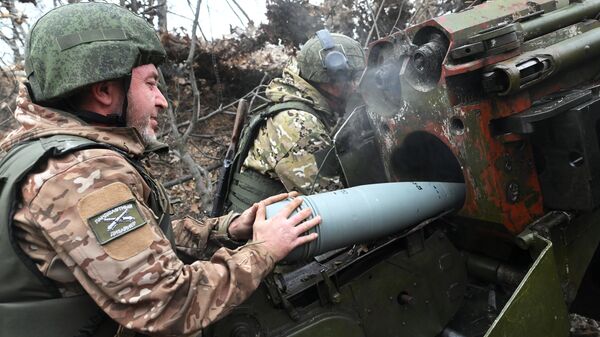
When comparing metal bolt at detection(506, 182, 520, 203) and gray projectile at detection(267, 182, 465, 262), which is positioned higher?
gray projectile at detection(267, 182, 465, 262)

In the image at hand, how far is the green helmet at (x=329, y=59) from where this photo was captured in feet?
12.2

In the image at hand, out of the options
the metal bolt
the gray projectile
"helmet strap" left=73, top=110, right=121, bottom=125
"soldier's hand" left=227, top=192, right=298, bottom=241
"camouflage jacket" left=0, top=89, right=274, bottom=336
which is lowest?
the metal bolt

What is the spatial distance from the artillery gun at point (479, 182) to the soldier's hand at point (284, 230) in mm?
437

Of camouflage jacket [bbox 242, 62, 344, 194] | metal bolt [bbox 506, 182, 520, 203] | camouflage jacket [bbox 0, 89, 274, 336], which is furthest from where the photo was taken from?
camouflage jacket [bbox 242, 62, 344, 194]

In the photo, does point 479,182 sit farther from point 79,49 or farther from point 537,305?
point 79,49

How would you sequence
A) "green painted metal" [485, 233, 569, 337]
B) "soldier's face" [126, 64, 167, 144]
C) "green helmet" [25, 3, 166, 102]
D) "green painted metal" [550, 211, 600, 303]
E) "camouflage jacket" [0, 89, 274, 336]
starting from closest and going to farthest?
"camouflage jacket" [0, 89, 274, 336], "green helmet" [25, 3, 166, 102], "soldier's face" [126, 64, 167, 144], "green painted metal" [485, 233, 569, 337], "green painted metal" [550, 211, 600, 303]

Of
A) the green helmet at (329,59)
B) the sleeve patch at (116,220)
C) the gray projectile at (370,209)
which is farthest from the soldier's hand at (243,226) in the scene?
the green helmet at (329,59)

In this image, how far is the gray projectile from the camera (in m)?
2.07

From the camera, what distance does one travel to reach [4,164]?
1735 mm

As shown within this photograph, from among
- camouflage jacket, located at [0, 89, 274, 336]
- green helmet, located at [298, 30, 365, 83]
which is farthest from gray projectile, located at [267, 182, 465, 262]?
green helmet, located at [298, 30, 365, 83]

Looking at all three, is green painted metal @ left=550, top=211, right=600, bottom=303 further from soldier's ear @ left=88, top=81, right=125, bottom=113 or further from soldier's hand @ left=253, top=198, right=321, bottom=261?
soldier's ear @ left=88, top=81, right=125, bottom=113

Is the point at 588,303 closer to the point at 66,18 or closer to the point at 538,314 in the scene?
the point at 538,314

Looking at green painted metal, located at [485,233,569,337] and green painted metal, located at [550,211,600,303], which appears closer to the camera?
green painted metal, located at [485,233,569,337]

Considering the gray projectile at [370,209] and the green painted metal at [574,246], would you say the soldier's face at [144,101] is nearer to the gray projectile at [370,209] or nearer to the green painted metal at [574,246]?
the gray projectile at [370,209]
